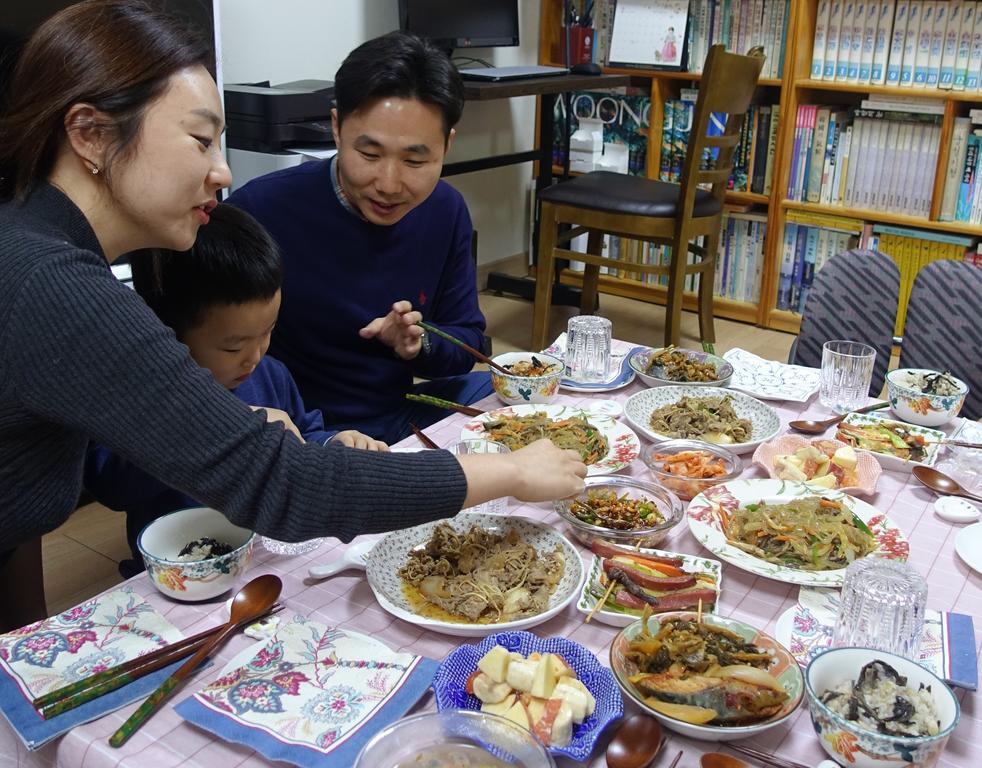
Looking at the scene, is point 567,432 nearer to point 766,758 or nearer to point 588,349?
point 588,349

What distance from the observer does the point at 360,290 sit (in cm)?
198

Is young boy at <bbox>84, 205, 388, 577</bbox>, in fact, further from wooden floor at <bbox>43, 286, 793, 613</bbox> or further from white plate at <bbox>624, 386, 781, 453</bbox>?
→ wooden floor at <bbox>43, 286, 793, 613</bbox>

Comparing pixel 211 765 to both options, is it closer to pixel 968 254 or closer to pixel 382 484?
pixel 382 484

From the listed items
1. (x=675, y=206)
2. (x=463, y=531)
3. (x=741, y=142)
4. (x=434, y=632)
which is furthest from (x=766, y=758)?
(x=741, y=142)

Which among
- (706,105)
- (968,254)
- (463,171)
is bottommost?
(968,254)

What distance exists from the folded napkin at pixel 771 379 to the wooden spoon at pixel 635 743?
3.23ft

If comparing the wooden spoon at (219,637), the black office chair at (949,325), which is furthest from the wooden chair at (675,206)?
the wooden spoon at (219,637)

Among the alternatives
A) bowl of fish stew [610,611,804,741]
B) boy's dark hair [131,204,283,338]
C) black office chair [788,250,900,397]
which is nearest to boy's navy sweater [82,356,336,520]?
boy's dark hair [131,204,283,338]

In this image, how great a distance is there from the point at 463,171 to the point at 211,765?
3379 mm

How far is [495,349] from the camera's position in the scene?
389cm

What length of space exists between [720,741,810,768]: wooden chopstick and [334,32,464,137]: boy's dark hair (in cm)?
134

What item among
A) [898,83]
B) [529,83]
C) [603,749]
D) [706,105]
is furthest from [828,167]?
[603,749]

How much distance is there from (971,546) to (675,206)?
2.48 meters

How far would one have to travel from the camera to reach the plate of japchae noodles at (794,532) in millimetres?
1132
